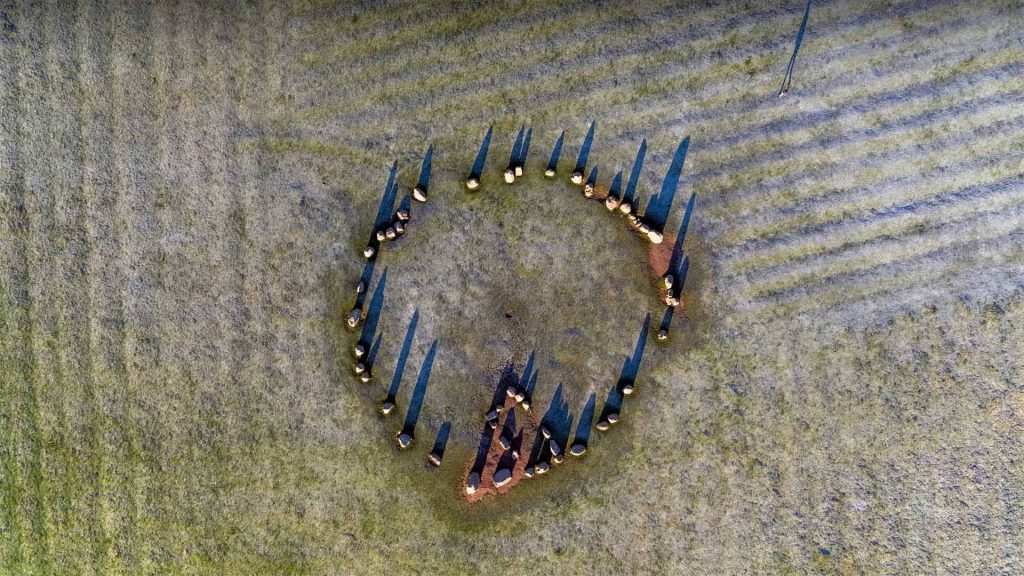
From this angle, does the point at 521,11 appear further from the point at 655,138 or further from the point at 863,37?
the point at 863,37

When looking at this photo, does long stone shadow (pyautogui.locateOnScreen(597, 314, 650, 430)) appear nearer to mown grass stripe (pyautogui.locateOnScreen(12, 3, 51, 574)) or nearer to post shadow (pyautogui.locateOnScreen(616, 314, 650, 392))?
post shadow (pyautogui.locateOnScreen(616, 314, 650, 392))

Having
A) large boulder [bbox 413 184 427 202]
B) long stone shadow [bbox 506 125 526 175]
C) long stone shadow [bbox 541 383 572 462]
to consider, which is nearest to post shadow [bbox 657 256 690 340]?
Answer: long stone shadow [bbox 541 383 572 462]

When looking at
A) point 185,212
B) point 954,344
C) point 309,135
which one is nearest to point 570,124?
point 309,135

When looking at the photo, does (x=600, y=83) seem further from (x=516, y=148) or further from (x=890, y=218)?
(x=890, y=218)

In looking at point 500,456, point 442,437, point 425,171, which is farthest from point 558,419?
point 425,171

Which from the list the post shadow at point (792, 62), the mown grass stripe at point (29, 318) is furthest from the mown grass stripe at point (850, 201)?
the mown grass stripe at point (29, 318)

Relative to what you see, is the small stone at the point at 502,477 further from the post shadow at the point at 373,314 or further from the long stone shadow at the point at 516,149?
the long stone shadow at the point at 516,149
